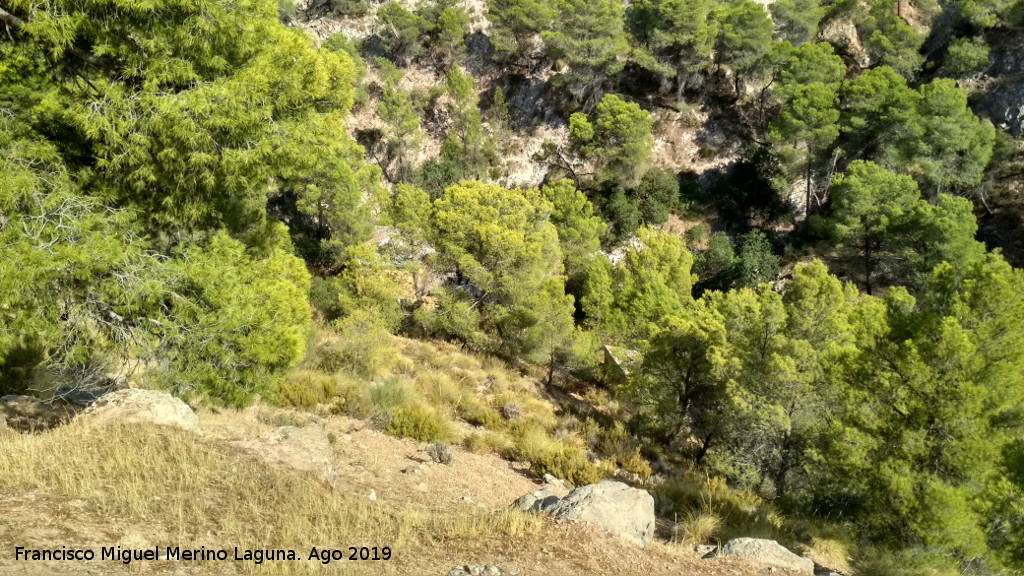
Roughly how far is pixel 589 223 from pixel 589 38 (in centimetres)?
1702

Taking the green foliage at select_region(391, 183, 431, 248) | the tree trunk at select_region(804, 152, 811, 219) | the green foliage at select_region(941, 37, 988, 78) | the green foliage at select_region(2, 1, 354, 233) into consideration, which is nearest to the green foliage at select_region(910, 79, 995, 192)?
the tree trunk at select_region(804, 152, 811, 219)

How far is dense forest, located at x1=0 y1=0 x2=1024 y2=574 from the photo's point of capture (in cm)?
630

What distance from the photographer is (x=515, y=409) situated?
1538 centimetres

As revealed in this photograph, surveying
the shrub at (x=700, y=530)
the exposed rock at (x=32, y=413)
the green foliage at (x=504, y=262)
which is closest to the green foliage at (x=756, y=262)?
the green foliage at (x=504, y=262)

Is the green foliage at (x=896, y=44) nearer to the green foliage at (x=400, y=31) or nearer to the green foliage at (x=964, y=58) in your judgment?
the green foliage at (x=964, y=58)

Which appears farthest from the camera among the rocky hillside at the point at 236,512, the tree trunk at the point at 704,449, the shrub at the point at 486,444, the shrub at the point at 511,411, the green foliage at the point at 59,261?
the tree trunk at the point at 704,449

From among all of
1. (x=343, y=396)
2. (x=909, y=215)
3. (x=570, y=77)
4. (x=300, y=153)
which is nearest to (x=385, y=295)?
(x=343, y=396)

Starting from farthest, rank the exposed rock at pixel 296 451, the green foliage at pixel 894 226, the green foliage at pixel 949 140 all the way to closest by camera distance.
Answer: the green foliage at pixel 949 140, the green foliage at pixel 894 226, the exposed rock at pixel 296 451

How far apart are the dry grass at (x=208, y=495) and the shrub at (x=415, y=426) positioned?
14.4ft

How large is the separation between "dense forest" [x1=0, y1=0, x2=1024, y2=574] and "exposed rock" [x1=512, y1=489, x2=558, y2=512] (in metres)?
3.25

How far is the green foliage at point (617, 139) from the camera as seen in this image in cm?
3266

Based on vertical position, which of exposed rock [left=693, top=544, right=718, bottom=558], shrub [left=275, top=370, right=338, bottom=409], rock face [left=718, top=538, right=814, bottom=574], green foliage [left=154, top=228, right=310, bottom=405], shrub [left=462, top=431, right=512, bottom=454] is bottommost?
shrub [left=462, top=431, right=512, bottom=454]

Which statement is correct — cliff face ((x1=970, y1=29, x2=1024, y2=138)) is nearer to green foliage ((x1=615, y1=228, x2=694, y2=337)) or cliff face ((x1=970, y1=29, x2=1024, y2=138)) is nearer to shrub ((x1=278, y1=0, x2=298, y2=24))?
green foliage ((x1=615, y1=228, x2=694, y2=337))

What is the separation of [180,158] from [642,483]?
33.2 feet
